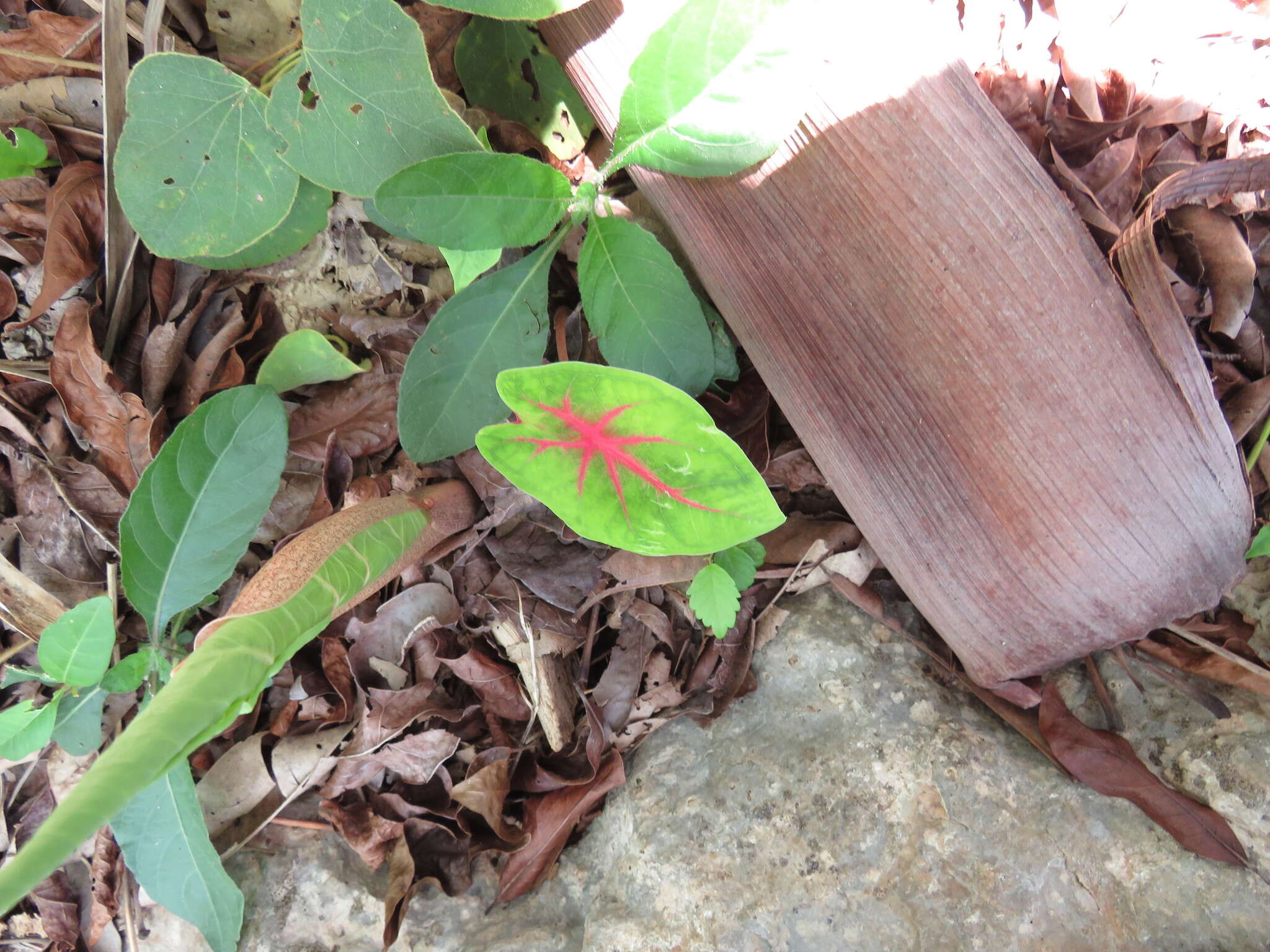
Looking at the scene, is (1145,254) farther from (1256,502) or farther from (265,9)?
(265,9)

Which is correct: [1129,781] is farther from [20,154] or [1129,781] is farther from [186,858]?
[20,154]

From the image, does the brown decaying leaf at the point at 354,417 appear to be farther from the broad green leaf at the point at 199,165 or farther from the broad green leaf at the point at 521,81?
the broad green leaf at the point at 521,81

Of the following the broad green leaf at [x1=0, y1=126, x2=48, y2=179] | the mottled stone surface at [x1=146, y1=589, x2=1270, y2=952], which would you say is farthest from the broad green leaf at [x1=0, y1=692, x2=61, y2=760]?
the broad green leaf at [x1=0, y1=126, x2=48, y2=179]

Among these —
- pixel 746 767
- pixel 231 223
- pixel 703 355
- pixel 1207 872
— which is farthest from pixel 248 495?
pixel 1207 872

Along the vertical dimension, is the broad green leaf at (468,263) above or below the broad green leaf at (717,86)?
below

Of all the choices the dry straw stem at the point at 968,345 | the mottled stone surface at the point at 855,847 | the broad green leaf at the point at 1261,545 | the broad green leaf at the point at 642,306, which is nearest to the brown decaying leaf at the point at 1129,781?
the mottled stone surface at the point at 855,847

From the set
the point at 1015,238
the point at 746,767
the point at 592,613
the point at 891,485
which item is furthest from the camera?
the point at 592,613

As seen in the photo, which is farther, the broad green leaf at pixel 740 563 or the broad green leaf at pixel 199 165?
the broad green leaf at pixel 740 563
